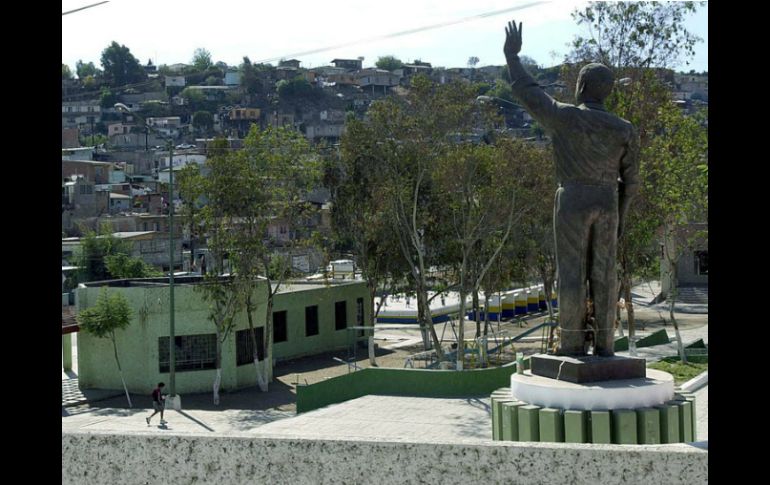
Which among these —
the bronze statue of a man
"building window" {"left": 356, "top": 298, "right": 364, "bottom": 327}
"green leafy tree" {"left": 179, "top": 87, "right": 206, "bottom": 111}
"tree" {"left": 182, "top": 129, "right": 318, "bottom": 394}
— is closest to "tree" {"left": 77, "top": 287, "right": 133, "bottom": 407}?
"tree" {"left": 182, "top": 129, "right": 318, "bottom": 394}

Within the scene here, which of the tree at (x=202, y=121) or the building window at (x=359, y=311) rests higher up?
the tree at (x=202, y=121)

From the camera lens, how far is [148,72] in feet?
470

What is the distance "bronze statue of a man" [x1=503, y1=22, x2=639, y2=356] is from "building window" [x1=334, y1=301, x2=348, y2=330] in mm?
28026

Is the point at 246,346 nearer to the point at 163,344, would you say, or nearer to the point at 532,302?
the point at 163,344

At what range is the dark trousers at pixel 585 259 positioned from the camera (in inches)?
368

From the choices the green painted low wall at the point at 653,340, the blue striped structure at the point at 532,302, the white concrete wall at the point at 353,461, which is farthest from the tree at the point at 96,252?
the white concrete wall at the point at 353,461

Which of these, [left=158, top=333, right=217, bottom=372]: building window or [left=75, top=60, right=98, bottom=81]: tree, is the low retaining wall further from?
[left=75, top=60, right=98, bottom=81]: tree

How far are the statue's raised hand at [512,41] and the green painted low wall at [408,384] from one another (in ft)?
44.5

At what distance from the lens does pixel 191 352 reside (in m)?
29.5

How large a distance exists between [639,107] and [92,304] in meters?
15.4

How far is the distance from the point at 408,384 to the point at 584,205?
13512 millimetres

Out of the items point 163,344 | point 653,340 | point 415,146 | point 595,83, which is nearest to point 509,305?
point 653,340

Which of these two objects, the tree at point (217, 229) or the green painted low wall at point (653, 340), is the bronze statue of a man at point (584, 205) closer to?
the tree at point (217, 229)

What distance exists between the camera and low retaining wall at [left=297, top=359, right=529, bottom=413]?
22312 mm
